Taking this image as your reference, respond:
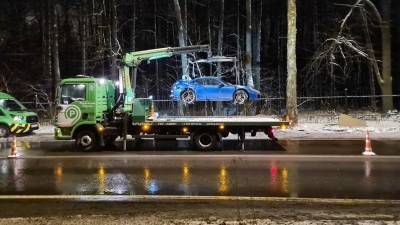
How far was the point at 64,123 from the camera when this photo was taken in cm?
1756

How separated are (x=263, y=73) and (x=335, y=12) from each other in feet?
24.3

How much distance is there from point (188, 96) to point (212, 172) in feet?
37.5

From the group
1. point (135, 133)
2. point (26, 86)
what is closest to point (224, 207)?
point (135, 133)

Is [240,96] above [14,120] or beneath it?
above

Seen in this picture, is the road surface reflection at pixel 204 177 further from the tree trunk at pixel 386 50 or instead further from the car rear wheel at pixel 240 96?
the tree trunk at pixel 386 50

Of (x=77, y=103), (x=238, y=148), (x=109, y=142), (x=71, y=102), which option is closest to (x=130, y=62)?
(x=77, y=103)

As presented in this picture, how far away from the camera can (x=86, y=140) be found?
17.7 metres

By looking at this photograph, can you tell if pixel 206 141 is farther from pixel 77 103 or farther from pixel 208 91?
pixel 208 91

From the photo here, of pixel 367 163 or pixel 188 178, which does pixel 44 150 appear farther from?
pixel 367 163

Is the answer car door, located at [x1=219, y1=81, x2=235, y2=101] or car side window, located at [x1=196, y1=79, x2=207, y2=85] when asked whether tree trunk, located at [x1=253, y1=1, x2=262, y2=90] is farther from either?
car side window, located at [x1=196, y1=79, x2=207, y2=85]

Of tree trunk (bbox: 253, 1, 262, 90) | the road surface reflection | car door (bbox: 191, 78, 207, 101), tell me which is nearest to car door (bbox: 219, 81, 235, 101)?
car door (bbox: 191, 78, 207, 101)

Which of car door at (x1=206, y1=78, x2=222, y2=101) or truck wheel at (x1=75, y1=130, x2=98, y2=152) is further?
car door at (x1=206, y1=78, x2=222, y2=101)

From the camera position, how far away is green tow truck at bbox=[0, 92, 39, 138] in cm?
2338

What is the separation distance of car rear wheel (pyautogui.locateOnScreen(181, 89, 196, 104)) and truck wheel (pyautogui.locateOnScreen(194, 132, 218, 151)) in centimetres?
654
